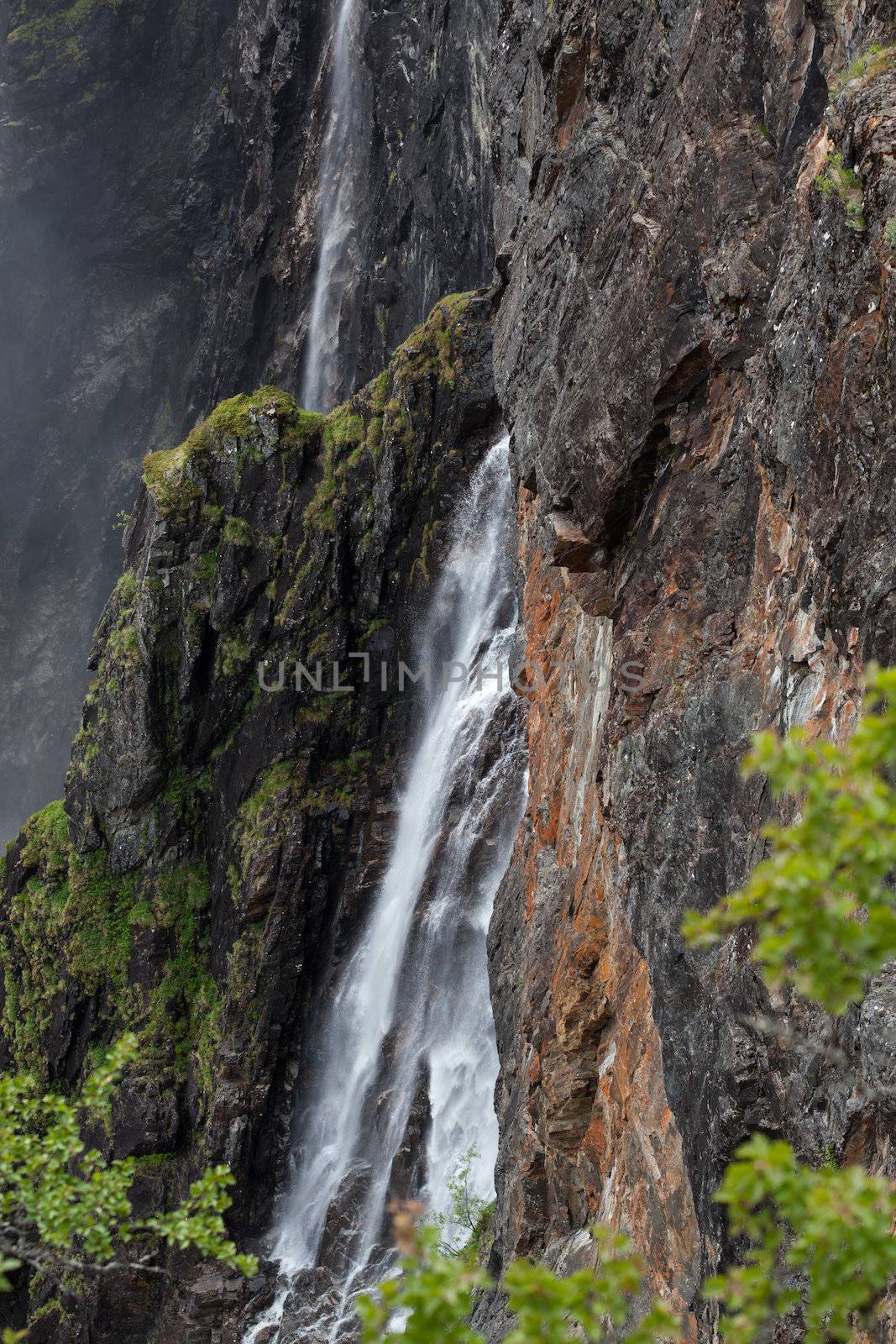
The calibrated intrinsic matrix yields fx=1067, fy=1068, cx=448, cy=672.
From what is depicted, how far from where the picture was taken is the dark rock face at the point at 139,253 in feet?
103

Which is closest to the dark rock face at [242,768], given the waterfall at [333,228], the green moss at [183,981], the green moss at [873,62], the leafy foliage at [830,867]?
the green moss at [183,981]

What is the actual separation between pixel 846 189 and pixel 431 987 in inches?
613

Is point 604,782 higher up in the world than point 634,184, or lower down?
lower down

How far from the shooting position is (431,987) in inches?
741

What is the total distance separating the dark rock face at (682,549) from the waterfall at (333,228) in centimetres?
2051

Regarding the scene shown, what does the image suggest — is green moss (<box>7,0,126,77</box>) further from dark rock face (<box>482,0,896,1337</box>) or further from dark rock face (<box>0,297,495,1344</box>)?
dark rock face (<box>482,0,896,1337</box>)

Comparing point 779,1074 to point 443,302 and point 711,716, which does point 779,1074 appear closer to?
point 711,716

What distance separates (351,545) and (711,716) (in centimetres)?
1719

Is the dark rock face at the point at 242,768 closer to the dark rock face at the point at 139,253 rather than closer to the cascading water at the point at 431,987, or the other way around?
the cascading water at the point at 431,987

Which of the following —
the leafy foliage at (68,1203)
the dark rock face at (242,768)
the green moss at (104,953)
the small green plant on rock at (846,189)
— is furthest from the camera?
the green moss at (104,953)

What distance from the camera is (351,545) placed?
23891 mm

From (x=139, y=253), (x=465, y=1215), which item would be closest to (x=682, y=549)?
(x=465, y=1215)

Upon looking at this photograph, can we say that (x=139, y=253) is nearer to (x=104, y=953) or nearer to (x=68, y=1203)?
(x=104, y=953)

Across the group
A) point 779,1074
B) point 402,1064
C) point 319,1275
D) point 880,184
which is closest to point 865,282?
point 880,184
